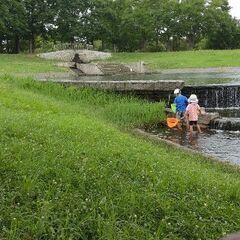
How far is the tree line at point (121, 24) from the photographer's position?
53.6 m

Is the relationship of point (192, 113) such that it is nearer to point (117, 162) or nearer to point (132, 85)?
point (132, 85)

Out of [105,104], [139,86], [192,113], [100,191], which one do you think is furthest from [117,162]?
[139,86]

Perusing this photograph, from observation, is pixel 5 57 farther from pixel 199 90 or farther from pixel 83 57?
pixel 199 90

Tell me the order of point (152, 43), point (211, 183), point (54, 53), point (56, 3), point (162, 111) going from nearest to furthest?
Answer: point (211, 183) < point (162, 111) < point (54, 53) < point (56, 3) < point (152, 43)

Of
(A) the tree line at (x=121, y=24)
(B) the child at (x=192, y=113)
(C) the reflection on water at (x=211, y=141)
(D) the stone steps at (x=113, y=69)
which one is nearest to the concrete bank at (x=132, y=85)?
(B) the child at (x=192, y=113)

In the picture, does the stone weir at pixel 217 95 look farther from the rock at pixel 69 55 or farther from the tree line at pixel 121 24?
the tree line at pixel 121 24

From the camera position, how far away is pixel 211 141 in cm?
1354

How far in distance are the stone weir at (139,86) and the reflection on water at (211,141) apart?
121 inches

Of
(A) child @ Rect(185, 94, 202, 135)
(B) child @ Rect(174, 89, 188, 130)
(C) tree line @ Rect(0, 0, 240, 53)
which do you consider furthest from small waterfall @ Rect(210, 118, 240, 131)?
(C) tree line @ Rect(0, 0, 240, 53)

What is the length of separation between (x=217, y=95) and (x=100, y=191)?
592 inches

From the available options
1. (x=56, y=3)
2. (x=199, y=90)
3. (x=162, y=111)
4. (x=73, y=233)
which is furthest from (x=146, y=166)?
(x=56, y=3)

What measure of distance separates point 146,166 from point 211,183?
3.29ft

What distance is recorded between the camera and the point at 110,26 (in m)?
60.0

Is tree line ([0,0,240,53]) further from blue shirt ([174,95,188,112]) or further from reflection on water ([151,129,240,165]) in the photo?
reflection on water ([151,129,240,165])
